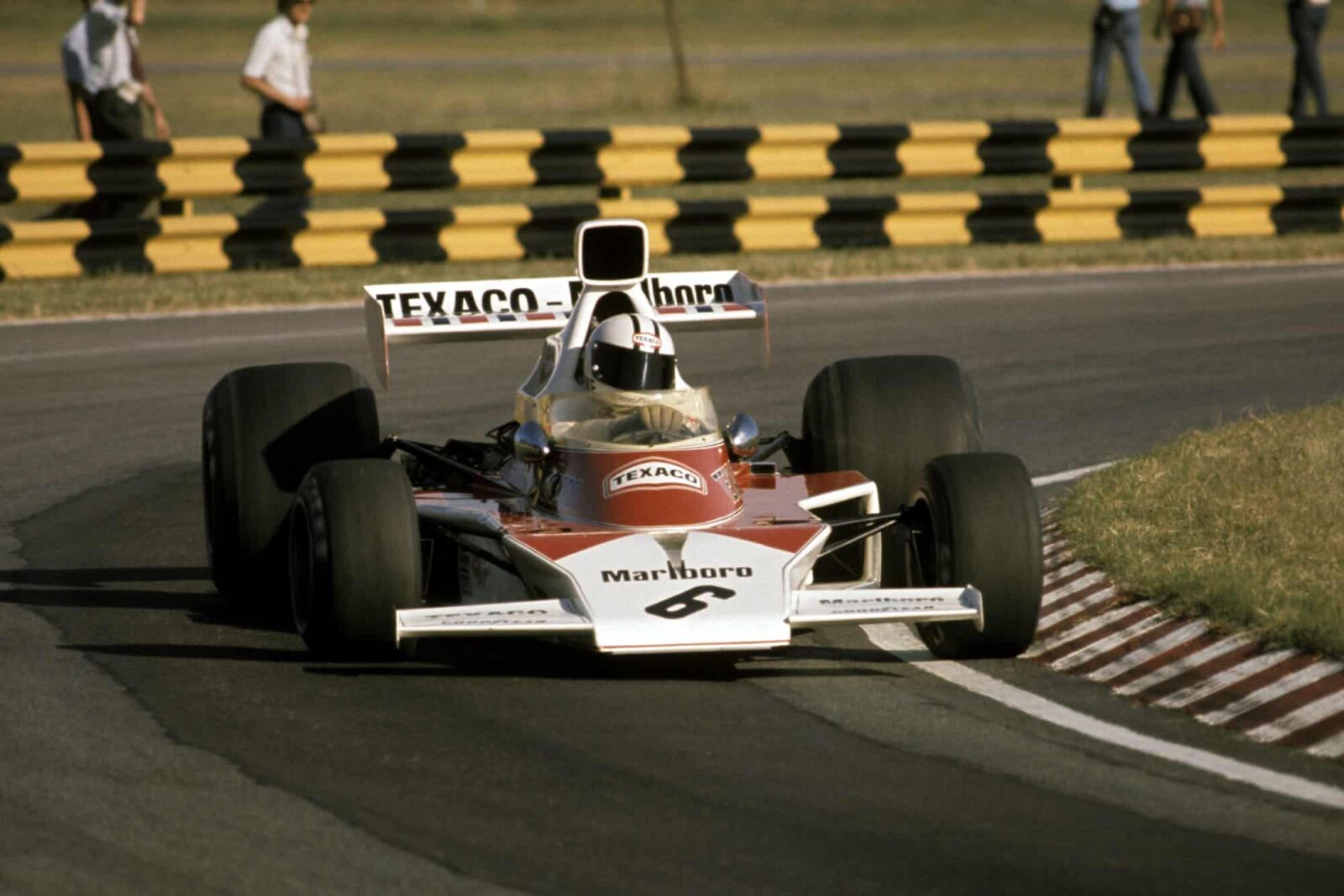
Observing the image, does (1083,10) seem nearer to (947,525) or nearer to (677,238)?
(677,238)

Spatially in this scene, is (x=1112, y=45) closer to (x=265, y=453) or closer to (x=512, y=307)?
(x=512, y=307)

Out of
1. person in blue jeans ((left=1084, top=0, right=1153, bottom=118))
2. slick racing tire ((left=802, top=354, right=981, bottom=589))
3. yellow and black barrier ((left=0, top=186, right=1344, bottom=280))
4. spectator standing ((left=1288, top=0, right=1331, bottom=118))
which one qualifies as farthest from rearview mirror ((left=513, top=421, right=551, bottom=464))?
spectator standing ((left=1288, top=0, right=1331, bottom=118))

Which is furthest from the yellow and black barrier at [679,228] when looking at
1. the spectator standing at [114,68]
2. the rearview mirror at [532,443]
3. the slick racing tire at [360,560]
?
the slick racing tire at [360,560]

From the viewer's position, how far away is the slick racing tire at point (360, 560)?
7.52 m

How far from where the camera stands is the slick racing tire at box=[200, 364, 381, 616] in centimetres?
880

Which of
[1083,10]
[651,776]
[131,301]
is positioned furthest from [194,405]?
[1083,10]

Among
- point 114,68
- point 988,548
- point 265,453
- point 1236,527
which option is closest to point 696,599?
point 988,548

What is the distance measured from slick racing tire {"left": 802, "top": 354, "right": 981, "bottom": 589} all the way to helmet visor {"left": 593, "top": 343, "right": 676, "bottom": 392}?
779 mm

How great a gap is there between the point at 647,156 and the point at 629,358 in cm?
1047

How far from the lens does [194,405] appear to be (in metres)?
13.4

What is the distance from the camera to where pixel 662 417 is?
27.5ft

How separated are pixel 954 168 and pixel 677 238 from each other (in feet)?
7.82

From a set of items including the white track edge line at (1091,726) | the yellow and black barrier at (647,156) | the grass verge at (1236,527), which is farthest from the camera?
the yellow and black barrier at (647,156)

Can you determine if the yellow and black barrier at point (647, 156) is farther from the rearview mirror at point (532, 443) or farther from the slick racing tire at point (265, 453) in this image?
the rearview mirror at point (532, 443)
